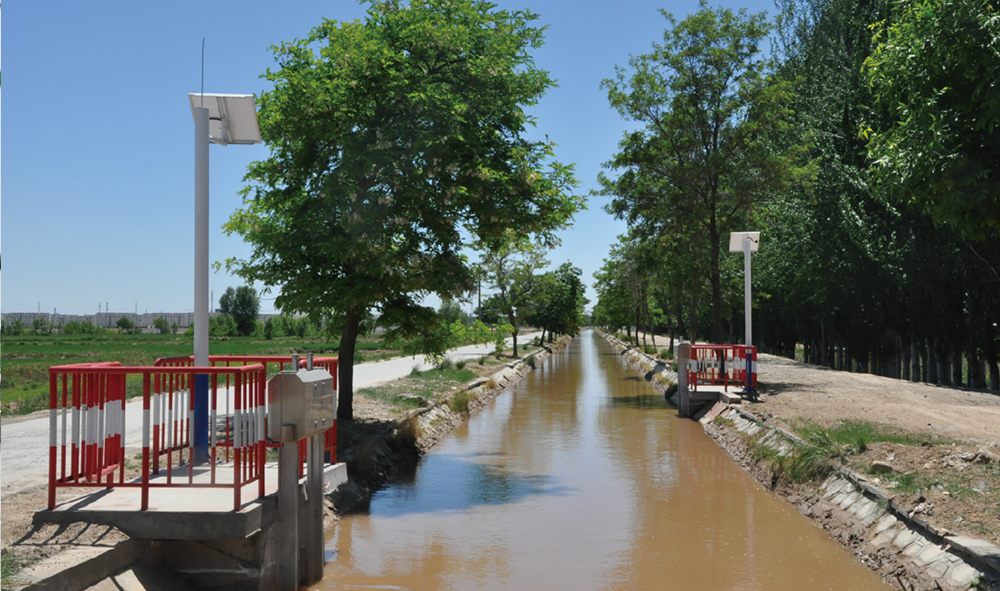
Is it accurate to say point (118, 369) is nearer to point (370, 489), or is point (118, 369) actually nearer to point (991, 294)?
point (370, 489)

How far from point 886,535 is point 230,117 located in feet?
28.4

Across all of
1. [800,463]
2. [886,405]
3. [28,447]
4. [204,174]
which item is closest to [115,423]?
[204,174]

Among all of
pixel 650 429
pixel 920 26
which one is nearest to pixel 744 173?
pixel 650 429

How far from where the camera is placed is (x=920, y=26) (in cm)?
721

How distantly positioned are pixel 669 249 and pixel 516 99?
16.5 metres

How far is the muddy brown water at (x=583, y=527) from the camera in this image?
7.79m

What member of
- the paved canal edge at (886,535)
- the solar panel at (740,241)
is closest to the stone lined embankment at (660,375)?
the solar panel at (740,241)

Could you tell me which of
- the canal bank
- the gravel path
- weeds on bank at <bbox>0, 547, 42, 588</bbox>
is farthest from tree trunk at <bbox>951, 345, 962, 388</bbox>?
weeds on bank at <bbox>0, 547, 42, 588</bbox>

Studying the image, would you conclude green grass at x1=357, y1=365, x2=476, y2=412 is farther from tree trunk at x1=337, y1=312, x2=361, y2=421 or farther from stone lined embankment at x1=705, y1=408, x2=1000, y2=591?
stone lined embankment at x1=705, y1=408, x2=1000, y2=591

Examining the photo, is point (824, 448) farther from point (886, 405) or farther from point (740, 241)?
point (740, 241)

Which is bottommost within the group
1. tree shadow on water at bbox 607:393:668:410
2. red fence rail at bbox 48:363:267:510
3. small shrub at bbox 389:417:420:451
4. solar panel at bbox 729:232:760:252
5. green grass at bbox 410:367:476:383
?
tree shadow on water at bbox 607:393:668:410

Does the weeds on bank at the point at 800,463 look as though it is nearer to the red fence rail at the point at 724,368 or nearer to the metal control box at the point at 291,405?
the red fence rail at the point at 724,368

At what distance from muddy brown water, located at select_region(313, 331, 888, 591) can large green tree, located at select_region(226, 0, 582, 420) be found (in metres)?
3.66

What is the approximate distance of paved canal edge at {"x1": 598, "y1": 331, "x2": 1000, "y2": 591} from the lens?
6328 millimetres
